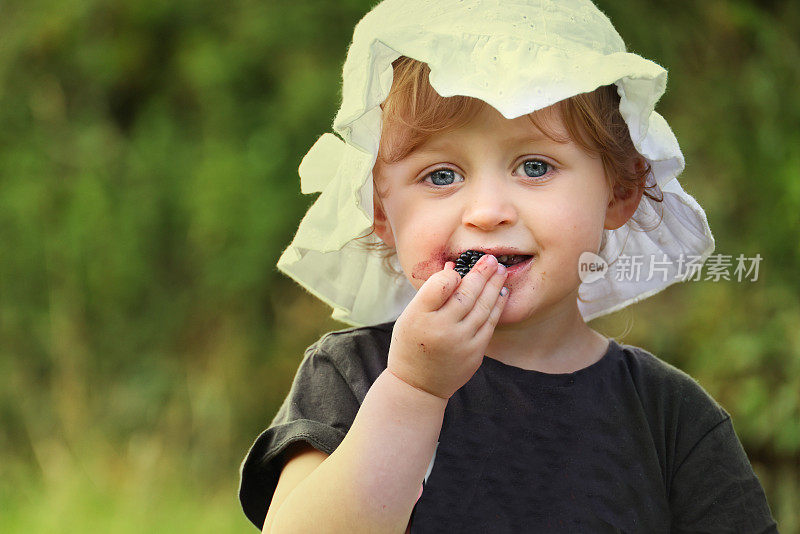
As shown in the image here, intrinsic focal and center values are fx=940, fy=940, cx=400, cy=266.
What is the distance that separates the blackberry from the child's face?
0.01 m

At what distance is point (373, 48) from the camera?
1.38 m

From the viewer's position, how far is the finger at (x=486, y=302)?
1308mm

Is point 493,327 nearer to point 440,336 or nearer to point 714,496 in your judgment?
point 440,336

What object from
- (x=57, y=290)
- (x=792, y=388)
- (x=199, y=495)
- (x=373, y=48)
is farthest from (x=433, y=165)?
(x=57, y=290)

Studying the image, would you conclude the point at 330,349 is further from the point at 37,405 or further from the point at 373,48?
the point at 37,405

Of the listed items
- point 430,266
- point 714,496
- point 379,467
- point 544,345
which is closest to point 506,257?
point 430,266

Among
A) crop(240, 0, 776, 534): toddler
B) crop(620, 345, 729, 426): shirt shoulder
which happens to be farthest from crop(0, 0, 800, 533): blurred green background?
crop(240, 0, 776, 534): toddler

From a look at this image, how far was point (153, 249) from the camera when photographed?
4156 mm

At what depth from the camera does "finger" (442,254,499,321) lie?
129 centimetres

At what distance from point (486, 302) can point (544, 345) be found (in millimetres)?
284

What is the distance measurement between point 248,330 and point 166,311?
0.39 metres

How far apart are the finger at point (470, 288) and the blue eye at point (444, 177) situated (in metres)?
0.15

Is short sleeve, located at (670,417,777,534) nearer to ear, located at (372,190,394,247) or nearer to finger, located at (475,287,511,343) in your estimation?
finger, located at (475,287,511,343)

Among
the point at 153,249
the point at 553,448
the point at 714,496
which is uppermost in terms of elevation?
the point at 553,448
